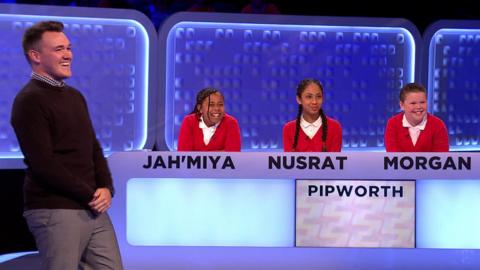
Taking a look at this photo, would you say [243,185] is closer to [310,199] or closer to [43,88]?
Answer: [310,199]

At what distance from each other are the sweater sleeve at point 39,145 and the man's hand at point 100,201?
8cm

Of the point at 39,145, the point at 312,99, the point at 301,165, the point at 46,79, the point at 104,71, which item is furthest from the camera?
the point at 104,71

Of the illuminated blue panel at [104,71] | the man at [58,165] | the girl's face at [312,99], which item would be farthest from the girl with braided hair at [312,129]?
the man at [58,165]

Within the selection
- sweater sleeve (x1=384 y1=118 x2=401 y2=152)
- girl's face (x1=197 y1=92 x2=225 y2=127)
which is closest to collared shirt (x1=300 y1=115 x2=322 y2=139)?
sweater sleeve (x1=384 y1=118 x2=401 y2=152)

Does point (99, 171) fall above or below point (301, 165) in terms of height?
below

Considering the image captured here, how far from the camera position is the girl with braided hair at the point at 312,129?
3775 mm

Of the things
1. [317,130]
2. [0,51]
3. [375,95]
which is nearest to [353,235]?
[317,130]

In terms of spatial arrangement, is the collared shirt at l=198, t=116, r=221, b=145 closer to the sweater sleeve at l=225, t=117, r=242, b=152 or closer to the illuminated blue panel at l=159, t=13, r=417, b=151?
the sweater sleeve at l=225, t=117, r=242, b=152

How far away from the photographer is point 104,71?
477cm

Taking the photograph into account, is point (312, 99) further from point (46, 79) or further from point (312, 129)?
point (46, 79)

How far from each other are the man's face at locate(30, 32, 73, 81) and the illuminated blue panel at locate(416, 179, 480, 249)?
1.83 meters

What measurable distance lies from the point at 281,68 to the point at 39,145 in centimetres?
304

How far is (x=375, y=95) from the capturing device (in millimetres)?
5102

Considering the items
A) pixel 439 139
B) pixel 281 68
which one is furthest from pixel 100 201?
pixel 281 68
